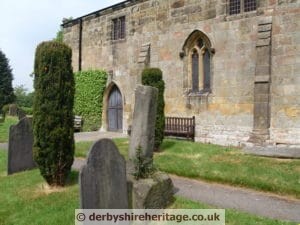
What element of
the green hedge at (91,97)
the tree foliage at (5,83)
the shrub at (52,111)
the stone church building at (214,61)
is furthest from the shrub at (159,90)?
the tree foliage at (5,83)

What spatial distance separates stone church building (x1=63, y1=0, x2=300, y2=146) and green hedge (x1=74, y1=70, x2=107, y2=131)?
0.47 metres

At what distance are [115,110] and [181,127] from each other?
5.73 m

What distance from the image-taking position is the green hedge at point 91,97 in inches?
823

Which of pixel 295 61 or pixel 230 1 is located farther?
pixel 230 1

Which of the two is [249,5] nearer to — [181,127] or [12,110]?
[181,127]

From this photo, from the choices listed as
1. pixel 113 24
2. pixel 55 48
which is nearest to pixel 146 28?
pixel 113 24

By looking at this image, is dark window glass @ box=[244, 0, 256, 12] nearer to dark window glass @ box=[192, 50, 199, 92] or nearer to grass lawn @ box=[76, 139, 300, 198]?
dark window glass @ box=[192, 50, 199, 92]

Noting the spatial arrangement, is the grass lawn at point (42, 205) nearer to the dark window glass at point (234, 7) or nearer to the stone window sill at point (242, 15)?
the stone window sill at point (242, 15)

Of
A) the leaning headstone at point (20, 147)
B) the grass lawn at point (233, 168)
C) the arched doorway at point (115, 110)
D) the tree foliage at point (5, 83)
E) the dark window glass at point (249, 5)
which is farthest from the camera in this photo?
the tree foliage at point (5, 83)

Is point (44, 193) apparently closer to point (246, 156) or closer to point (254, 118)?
point (246, 156)

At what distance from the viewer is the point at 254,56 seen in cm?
1358

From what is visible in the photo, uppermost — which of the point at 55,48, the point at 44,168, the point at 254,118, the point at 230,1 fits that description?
the point at 230,1

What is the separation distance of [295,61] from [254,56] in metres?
1.56

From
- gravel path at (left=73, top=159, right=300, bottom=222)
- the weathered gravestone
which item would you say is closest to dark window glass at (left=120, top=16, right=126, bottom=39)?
gravel path at (left=73, top=159, right=300, bottom=222)
